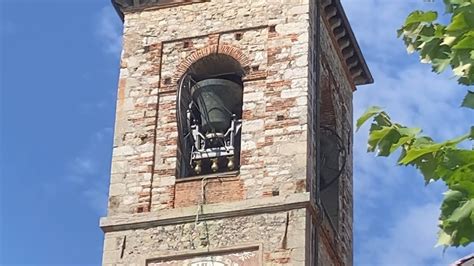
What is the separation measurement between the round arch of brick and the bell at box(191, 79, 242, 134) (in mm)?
279

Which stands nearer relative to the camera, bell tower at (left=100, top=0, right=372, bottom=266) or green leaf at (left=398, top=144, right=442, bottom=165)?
green leaf at (left=398, top=144, right=442, bottom=165)

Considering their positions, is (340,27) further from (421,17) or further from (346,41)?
(421,17)

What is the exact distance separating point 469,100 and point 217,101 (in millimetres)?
10182

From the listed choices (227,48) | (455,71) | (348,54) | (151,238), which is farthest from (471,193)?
(348,54)

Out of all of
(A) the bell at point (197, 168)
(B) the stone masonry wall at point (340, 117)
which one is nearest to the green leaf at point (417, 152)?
(A) the bell at point (197, 168)

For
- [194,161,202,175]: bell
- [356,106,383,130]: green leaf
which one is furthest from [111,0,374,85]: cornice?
[356,106,383,130]: green leaf

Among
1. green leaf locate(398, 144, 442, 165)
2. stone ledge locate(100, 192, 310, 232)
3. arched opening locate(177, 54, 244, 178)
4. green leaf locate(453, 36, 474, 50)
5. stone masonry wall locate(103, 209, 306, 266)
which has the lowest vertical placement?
green leaf locate(398, 144, 442, 165)

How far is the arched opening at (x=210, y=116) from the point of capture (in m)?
15.1

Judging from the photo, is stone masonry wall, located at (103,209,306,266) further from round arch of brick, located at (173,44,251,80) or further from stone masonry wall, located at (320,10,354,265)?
round arch of brick, located at (173,44,251,80)

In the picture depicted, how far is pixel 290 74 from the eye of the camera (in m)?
15.2

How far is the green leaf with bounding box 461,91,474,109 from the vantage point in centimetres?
525

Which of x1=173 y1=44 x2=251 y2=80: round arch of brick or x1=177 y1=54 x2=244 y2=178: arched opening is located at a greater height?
x1=173 y1=44 x2=251 y2=80: round arch of brick

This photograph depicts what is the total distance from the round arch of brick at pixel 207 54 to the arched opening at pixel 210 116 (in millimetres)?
50

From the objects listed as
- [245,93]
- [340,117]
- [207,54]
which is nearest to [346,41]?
[340,117]
